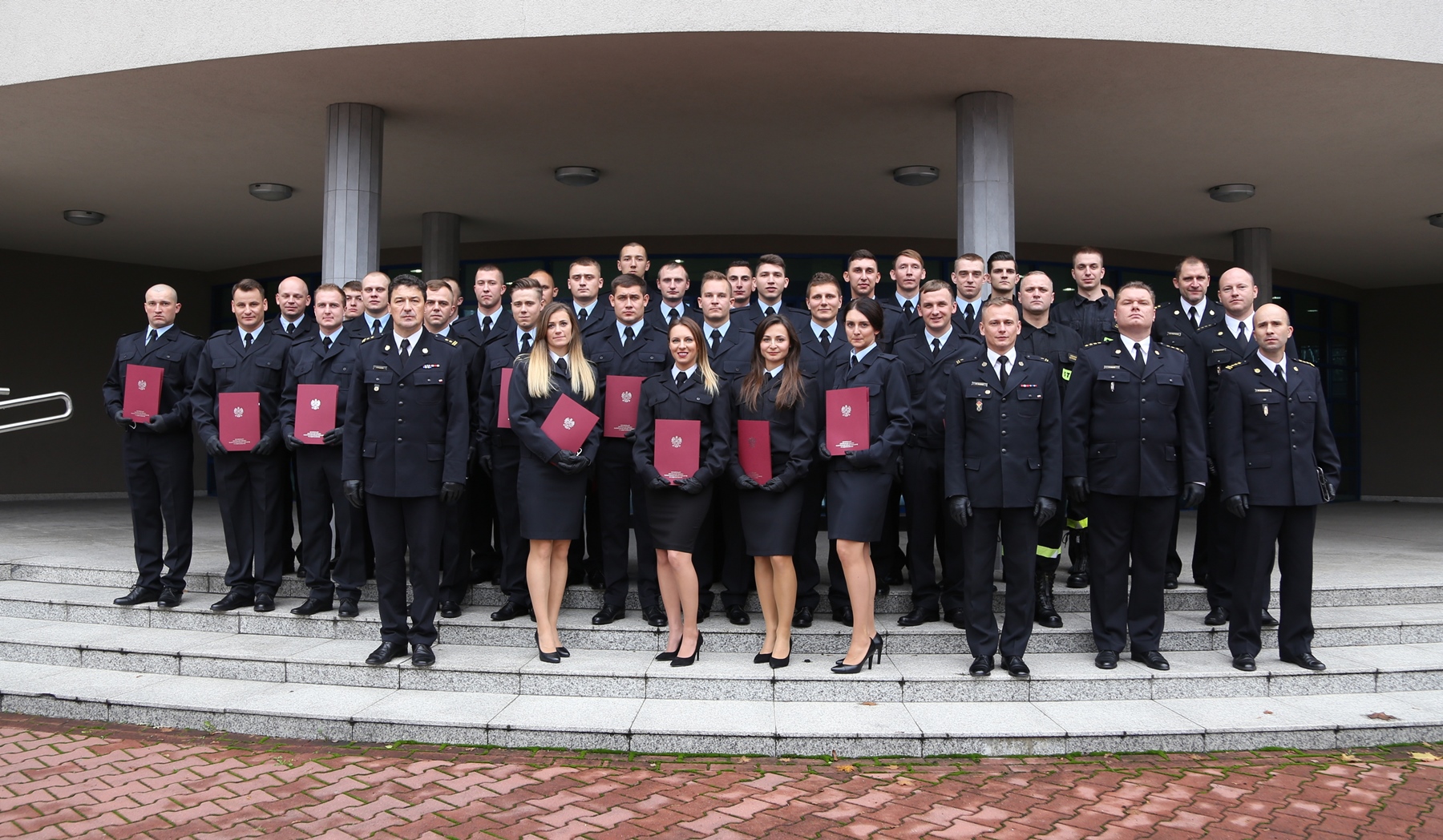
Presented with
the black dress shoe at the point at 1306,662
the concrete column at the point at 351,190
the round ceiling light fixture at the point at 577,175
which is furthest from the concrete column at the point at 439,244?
the black dress shoe at the point at 1306,662

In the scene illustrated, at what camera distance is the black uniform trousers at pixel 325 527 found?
5.82 metres

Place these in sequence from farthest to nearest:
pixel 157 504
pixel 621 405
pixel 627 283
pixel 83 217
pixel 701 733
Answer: pixel 83 217
pixel 157 504
pixel 627 283
pixel 621 405
pixel 701 733

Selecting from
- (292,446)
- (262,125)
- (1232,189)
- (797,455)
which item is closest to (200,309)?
(262,125)

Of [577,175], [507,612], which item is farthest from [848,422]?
[577,175]

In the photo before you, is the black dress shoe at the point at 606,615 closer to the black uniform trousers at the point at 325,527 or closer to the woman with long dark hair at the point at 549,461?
the woman with long dark hair at the point at 549,461

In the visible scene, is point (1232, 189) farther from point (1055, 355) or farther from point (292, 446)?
point (292, 446)

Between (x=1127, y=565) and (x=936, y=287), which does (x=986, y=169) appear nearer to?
(x=936, y=287)

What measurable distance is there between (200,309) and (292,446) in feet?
37.3

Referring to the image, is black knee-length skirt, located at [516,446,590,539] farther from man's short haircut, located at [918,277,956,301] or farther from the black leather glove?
man's short haircut, located at [918,277,956,301]

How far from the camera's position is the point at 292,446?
19.4 ft

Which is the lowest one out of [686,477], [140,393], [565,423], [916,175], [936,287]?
[686,477]

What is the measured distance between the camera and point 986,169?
7.41 meters

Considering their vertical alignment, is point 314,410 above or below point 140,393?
below

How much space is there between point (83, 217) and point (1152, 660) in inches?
505
